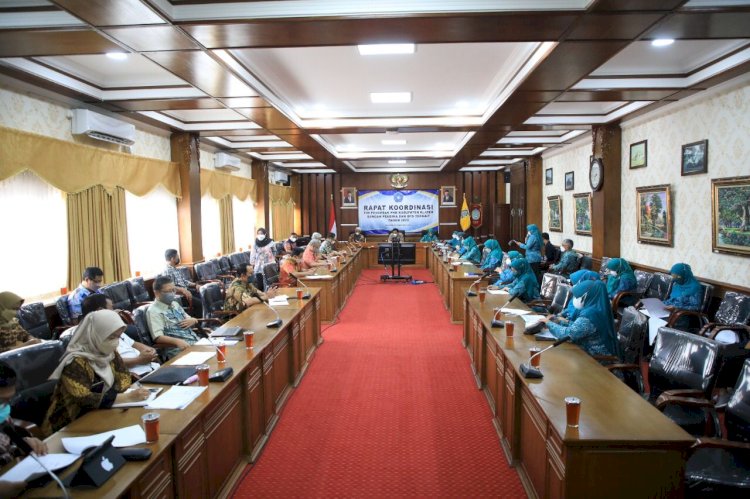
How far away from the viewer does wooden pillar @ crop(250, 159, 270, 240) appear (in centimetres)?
1280

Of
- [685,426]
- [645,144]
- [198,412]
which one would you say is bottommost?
[685,426]

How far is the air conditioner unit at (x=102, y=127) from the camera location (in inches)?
226

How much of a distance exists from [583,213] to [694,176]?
360cm

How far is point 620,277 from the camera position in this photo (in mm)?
6656

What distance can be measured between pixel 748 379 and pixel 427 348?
396 cm

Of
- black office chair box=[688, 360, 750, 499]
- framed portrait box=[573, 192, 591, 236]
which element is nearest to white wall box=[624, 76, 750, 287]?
framed portrait box=[573, 192, 591, 236]

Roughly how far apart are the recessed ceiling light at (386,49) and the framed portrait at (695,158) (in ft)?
13.2

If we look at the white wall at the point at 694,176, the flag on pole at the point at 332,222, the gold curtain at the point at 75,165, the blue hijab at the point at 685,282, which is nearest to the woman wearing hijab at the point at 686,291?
the blue hijab at the point at 685,282

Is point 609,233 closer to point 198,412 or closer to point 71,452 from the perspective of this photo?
point 198,412

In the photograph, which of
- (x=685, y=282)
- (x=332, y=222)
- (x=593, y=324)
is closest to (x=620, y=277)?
(x=685, y=282)

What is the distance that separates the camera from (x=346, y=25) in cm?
336

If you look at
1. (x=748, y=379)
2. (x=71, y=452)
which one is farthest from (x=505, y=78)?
(x=71, y=452)

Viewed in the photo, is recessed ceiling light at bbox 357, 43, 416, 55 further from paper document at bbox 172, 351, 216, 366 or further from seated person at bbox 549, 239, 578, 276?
seated person at bbox 549, 239, 578, 276

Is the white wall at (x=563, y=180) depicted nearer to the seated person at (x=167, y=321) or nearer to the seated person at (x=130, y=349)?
the seated person at (x=167, y=321)
